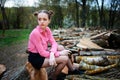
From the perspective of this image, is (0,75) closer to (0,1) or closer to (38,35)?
(38,35)

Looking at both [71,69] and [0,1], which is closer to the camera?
[71,69]

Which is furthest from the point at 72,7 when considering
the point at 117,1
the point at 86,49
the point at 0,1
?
the point at 86,49

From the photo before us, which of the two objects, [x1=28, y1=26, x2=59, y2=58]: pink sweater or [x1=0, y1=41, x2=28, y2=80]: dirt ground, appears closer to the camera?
[x1=28, y1=26, x2=59, y2=58]: pink sweater

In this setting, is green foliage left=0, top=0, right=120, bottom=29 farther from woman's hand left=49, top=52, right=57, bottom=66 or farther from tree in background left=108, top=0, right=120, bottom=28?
woman's hand left=49, top=52, right=57, bottom=66

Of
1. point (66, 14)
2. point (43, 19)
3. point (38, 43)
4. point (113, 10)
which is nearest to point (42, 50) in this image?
point (38, 43)

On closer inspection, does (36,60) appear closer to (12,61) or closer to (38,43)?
(38,43)

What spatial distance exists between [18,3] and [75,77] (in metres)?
57.5

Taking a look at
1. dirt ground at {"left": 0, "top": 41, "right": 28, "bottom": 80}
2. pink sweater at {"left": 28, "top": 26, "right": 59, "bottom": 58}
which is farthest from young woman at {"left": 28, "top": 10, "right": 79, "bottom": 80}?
dirt ground at {"left": 0, "top": 41, "right": 28, "bottom": 80}

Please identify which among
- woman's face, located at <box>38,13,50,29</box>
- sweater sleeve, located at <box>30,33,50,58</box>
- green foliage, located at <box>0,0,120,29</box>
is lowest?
green foliage, located at <box>0,0,120,29</box>

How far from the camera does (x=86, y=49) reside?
713 centimetres

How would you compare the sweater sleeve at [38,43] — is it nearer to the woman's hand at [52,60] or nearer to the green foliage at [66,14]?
the woman's hand at [52,60]

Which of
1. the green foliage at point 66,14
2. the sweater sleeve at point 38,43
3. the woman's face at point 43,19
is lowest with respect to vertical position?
the green foliage at point 66,14

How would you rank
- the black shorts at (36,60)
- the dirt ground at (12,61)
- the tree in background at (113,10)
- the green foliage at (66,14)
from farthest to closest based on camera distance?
the green foliage at (66,14) → the tree in background at (113,10) → the dirt ground at (12,61) → the black shorts at (36,60)

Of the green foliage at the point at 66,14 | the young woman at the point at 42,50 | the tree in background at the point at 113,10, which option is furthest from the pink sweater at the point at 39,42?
the tree in background at the point at 113,10
